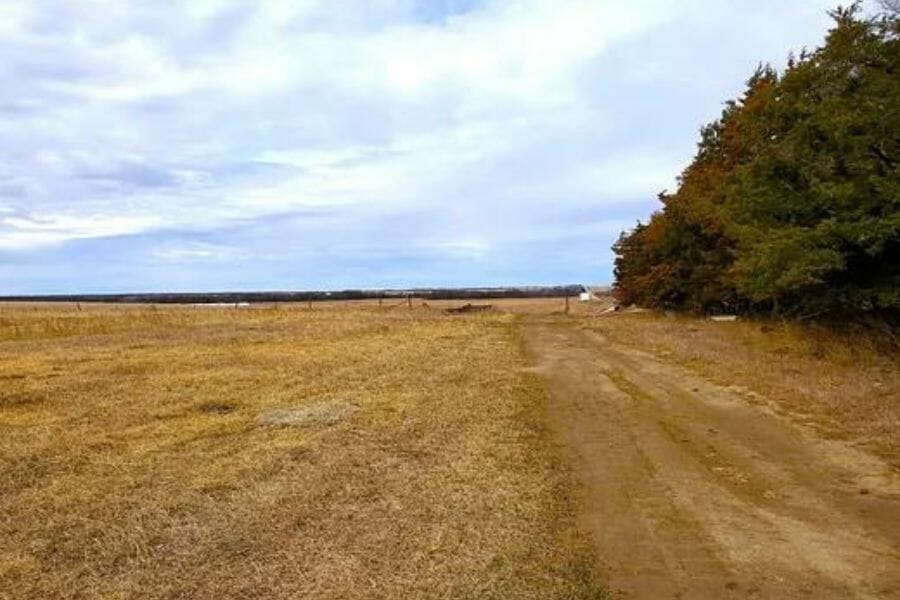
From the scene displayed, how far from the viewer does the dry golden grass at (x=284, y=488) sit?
529 centimetres

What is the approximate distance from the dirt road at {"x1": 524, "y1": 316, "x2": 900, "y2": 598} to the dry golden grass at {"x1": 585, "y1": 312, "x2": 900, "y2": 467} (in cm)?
54

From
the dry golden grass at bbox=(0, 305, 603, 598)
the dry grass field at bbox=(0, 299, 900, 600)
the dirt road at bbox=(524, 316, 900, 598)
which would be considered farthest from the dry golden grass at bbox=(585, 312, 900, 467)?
the dry golden grass at bbox=(0, 305, 603, 598)

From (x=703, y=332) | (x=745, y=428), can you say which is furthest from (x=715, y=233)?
(x=745, y=428)

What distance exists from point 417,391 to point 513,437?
155 inches

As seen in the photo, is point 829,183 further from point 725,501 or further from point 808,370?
point 725,501

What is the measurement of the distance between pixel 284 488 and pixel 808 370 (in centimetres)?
1089

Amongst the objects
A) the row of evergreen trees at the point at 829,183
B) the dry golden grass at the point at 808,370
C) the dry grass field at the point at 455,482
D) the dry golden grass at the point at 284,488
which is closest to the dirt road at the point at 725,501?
the dry grass field at the point at 455,482

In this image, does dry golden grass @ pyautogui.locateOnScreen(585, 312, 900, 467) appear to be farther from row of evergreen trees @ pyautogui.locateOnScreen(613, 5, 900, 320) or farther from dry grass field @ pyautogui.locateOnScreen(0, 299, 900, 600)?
row of evergreen trees @ pyautogui.locateOnScreen(613, 5, 900, 320)

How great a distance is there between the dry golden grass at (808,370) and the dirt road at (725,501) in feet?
1.77

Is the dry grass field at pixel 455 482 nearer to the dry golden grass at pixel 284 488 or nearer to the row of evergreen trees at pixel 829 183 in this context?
the dry golden grass at pixel 284 488

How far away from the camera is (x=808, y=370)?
1484 centimetres

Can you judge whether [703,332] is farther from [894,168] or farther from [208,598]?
[208,598]

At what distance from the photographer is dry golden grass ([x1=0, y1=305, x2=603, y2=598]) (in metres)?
5.29

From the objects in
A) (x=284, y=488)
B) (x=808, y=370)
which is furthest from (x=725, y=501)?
(x=808, y=370)
